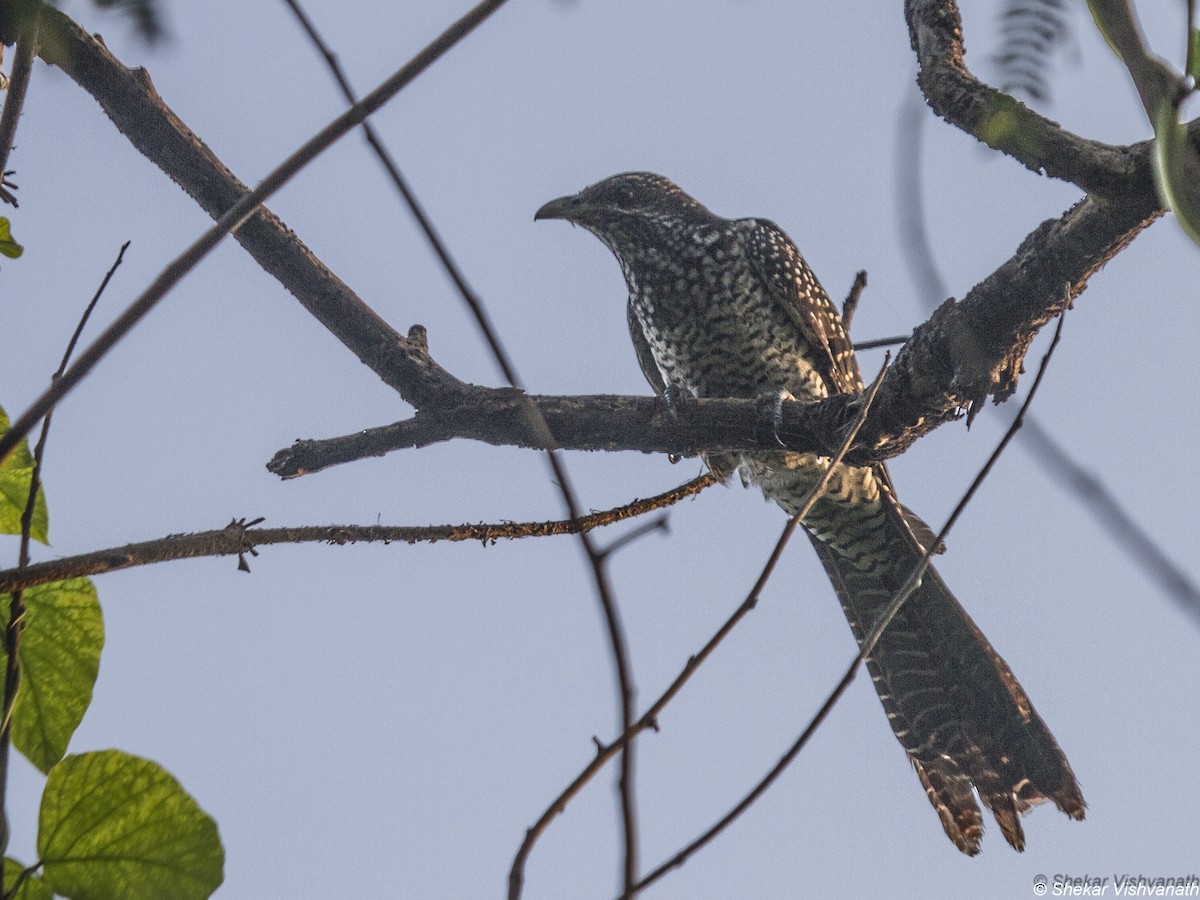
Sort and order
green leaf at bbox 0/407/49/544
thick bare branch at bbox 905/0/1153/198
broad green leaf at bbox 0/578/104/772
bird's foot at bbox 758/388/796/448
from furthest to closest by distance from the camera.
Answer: bird's foot at bbox 758/388/796/448, thick bare branch at bbox 905/0/1153/198, green leaf at bbox 0/407/49/544, broad green leaf at bbox 0/578/104/772

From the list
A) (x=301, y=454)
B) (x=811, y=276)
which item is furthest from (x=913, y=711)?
(x=301, y=454)

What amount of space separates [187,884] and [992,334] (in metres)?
2.11

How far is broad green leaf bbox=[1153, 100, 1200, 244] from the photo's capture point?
3.62 ft

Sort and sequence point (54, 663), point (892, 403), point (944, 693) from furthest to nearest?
point (944, 693), point (892, 403), point (54, 663)

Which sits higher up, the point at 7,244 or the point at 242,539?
the point at 7,244

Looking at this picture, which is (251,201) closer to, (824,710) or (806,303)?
(824,710)

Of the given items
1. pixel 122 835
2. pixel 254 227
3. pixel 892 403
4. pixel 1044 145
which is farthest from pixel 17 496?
pixel 892 403

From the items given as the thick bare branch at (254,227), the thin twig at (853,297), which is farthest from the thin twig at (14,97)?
the thin twig at (853,297)

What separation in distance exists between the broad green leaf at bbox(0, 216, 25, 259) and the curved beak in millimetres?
3430

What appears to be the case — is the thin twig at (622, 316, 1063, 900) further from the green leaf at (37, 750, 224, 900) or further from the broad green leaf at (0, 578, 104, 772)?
the broad green leaf at (0, 578, 104, 772)

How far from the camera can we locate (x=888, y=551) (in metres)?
4.67

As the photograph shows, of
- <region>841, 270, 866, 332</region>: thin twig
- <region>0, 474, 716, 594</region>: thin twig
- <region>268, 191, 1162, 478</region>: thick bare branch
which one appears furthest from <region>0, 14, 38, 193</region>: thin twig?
<region>841, 270, 866, 332</region>: thin twig

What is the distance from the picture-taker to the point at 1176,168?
1.12m

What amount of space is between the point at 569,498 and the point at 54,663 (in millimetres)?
1019
